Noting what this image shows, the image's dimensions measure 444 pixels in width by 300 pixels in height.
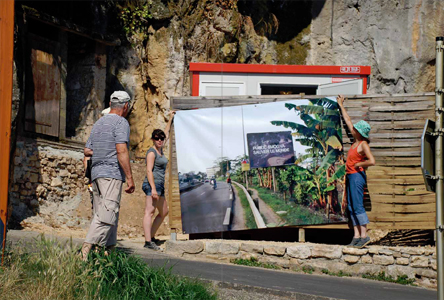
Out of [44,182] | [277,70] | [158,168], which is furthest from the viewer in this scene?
[44,182]

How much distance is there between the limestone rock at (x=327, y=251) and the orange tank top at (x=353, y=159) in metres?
1.27

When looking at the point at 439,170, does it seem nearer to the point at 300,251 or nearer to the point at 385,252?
the point at 385,252

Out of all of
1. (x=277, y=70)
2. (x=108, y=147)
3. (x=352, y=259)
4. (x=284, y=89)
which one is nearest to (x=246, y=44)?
(x=284, y=89)

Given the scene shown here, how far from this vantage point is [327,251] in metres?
9.98

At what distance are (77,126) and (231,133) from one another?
25.6 ft

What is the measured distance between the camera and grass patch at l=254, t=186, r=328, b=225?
1077 centimetres

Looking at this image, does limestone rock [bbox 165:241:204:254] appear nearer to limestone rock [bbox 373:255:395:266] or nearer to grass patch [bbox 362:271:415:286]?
grass patch [bbox 362:271:415:286]

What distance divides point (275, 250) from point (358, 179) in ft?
5.75

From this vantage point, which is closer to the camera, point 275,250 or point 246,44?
point 275,250

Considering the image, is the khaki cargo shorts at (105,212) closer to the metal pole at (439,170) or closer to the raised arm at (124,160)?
the raised arm at (124,160)

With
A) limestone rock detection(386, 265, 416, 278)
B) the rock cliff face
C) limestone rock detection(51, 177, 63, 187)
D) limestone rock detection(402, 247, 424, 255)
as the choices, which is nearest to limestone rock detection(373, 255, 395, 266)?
limestone rock detection(386, 265, 416, 278)

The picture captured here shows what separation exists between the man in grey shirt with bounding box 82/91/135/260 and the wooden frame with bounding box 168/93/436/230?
3774 mm

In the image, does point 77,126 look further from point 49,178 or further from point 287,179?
point 287,179

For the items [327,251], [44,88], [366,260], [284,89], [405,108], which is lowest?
[366,260]
